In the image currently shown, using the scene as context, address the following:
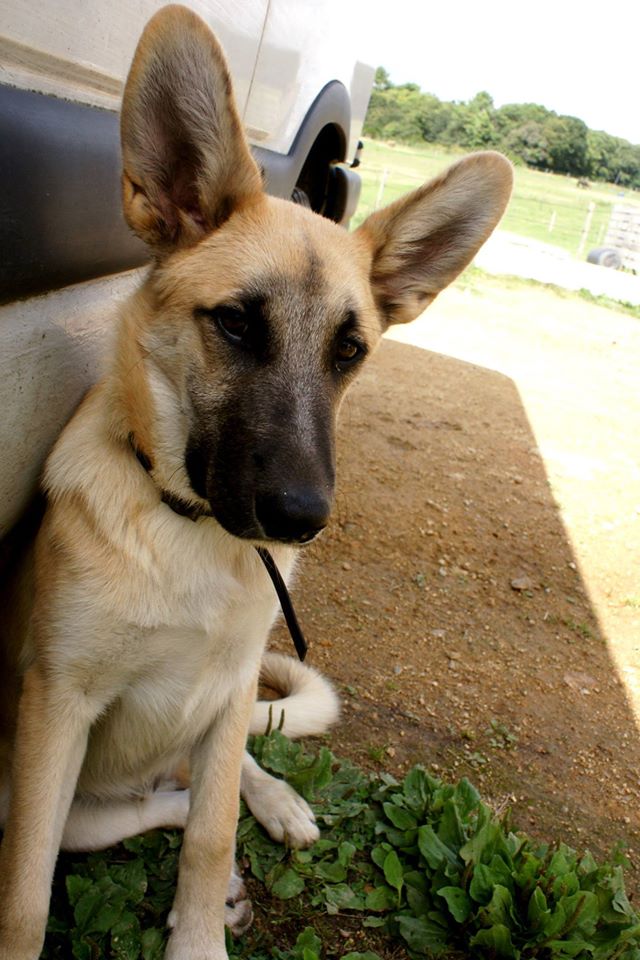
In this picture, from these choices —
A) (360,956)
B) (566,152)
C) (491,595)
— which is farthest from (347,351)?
(566,152)

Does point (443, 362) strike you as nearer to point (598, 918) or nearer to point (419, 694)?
point (419, 694)

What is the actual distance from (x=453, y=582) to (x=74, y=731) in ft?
7.80

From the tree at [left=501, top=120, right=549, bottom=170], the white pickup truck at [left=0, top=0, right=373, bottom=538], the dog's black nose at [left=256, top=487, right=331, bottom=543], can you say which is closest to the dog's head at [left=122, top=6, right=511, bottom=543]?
the dog's black nose at [left=256, top=487, right=331, bottom=543]

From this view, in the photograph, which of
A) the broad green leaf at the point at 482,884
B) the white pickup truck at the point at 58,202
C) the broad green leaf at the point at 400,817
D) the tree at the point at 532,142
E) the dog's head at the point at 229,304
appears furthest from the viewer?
the tree at the point at 532,142

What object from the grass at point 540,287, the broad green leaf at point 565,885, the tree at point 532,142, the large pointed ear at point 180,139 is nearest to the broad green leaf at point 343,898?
the broad green leaf at point 565,885

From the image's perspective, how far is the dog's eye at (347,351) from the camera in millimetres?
2035

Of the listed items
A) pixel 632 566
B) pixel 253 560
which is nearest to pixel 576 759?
pixel 253 560

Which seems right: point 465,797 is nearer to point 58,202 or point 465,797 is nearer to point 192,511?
point 192,511

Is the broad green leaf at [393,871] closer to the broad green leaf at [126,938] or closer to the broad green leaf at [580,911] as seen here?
the broad green leaf at [580,911]

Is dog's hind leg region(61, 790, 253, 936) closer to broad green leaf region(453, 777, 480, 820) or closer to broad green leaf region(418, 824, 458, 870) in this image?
broad green leaf region(418, 824, 458, 870)

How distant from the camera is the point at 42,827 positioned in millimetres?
1758

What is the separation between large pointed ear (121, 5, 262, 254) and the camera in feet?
5.56

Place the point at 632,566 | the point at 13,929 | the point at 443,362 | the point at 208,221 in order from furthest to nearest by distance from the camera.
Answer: the point at 443,362 → the point at 632,566 → the point at 208,221 → the point at 13,929

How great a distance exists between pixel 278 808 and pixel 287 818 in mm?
39
